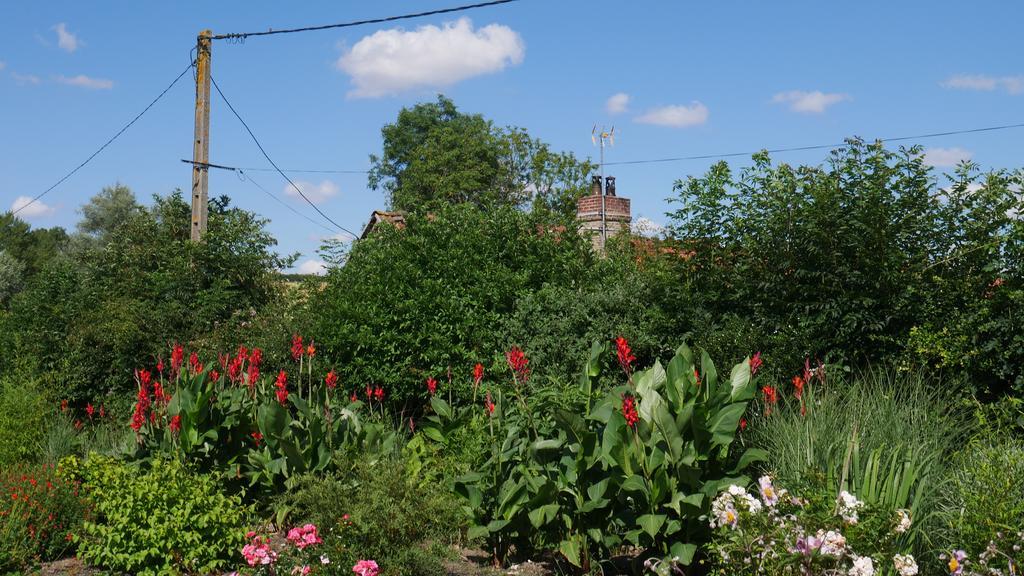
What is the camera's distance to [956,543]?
4074 mm

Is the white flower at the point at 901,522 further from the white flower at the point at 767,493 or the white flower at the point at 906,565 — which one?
the white flower at the point at 767,493

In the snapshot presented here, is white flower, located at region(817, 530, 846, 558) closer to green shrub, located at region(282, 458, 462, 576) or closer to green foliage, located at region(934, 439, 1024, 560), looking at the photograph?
green foliage, located at region(934, 439, 1024, 560)

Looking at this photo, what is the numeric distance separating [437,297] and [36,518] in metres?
3.70

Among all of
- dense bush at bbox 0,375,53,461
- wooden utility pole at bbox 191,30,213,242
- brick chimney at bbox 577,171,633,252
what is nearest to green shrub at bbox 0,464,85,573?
dense bush at bbox 0,375,53,461

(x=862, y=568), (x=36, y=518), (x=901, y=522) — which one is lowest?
(x=36, y=518)

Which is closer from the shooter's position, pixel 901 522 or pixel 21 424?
pixel 901 522

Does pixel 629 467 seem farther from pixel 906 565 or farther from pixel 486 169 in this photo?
pixel 486 169

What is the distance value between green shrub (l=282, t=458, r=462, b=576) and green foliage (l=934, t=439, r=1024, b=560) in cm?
258

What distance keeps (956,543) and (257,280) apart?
9.50m

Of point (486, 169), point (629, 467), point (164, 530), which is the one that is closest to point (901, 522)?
point (629, 467)

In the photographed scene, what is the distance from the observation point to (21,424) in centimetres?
810

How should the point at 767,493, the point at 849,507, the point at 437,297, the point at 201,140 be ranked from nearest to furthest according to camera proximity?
1. the point at 849,507
2. the point at 767,493
3. the point at 437,297
4. the point at 201,140

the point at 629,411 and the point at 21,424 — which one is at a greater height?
the point at 629,411

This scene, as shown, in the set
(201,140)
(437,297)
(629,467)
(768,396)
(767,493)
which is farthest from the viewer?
(201,140)
